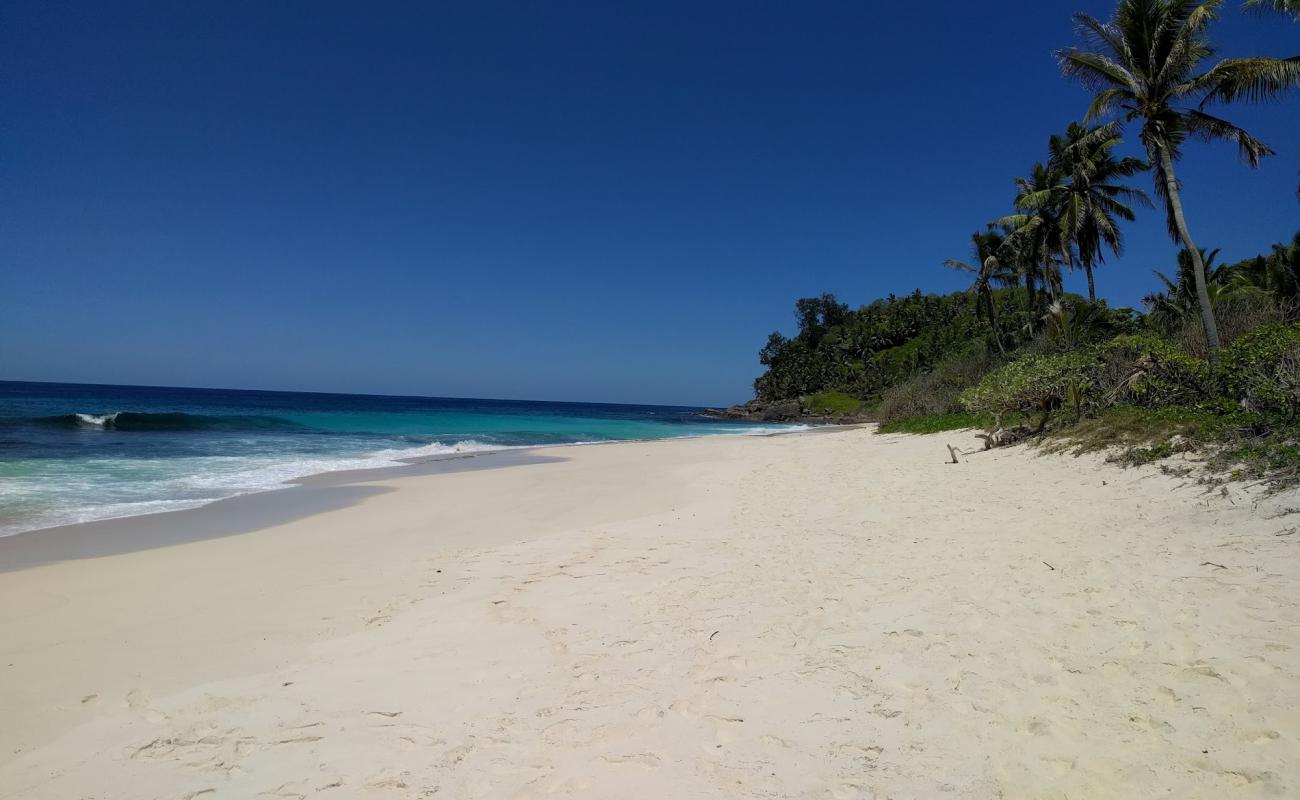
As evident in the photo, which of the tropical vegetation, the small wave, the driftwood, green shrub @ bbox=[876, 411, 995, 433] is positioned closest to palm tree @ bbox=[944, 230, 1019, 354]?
the tropical vegetation

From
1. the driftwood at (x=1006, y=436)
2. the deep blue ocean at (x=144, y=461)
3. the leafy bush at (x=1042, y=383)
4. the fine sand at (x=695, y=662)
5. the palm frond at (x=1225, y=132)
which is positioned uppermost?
the palm frond at (x=1225, y=132)

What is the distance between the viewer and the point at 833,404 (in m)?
64.8

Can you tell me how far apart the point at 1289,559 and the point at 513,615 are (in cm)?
636

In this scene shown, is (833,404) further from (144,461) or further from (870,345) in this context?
(144,461)

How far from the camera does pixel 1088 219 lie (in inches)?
973

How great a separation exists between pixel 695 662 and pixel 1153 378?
12.1 meters

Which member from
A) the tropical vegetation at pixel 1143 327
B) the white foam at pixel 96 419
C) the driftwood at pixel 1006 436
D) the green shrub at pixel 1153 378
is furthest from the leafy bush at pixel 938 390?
the white foam at pixel 96 419

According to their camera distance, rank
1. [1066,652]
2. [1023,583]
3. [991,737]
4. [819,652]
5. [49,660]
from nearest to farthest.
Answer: [991,737], [1066,652], [819,652], [49,660], [1023,583]

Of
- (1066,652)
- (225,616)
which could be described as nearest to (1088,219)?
(1066,652)

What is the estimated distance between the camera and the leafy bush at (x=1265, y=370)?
7.95m

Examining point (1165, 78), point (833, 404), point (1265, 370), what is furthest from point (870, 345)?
point (1265, 370)

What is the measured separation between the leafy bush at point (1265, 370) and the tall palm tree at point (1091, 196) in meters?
15.5

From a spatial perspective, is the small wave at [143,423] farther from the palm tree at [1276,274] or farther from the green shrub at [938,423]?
the palm tree at [1276,274]

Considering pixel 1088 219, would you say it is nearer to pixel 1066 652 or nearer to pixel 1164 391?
pixel 1164 391
